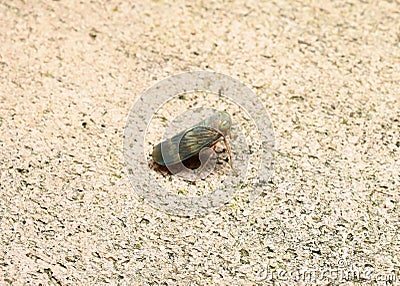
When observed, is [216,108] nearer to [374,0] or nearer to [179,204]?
[179,204]

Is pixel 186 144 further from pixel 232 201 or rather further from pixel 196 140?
pixel 232 201

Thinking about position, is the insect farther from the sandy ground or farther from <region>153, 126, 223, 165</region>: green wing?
the sandy ground

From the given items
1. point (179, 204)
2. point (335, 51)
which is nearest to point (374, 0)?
point (335, 51)

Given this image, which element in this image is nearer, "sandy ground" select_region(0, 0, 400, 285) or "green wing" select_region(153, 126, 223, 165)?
"sandy ground" select_region(0, 0, 400, 285)

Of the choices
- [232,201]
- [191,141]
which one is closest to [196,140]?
Answer: [191,141]

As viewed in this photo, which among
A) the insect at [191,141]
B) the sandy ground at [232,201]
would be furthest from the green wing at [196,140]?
the sandy ground at [232,201]

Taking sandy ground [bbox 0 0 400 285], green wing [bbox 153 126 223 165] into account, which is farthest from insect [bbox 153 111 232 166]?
sandy ground [bbox 0 0 400 285]

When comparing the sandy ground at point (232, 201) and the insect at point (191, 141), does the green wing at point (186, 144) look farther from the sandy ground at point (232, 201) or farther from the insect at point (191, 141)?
the sandy ground at point (232, 201)
